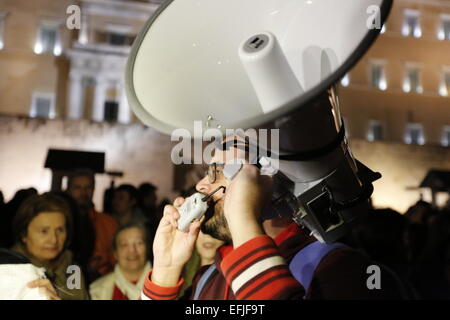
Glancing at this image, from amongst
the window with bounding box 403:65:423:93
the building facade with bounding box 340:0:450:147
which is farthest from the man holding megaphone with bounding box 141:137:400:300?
the window with bounding box 403:65:423:93

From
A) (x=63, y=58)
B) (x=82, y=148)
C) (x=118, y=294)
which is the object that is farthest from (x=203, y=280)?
(x=63, y=58)

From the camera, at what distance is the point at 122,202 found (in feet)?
9.37

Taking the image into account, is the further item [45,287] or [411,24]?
[411,24]

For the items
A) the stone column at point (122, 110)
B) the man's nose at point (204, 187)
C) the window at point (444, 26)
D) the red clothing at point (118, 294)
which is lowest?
the red clothing at point (118, 294)

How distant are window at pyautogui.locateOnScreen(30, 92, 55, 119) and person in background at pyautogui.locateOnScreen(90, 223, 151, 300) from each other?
15.1 metres

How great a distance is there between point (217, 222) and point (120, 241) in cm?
140

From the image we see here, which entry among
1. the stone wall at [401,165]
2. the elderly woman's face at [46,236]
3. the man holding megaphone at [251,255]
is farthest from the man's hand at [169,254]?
the stone wall at [401,165]

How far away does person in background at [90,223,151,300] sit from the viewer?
7.63ft

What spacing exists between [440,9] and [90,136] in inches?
542

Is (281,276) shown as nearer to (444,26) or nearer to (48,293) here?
(48,293)

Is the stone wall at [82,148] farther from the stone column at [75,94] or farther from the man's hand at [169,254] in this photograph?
the man's hand at [169,254]

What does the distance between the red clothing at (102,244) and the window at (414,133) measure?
55.4ft

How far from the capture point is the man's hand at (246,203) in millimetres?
939
